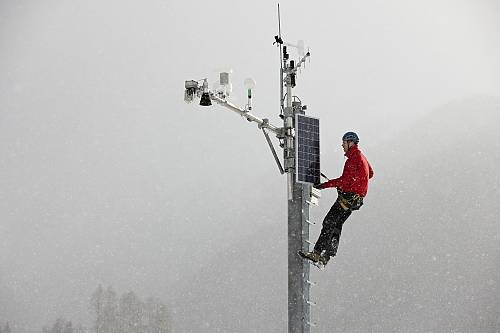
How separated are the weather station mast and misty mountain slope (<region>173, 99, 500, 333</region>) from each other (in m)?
101

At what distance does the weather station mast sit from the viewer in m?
11.1

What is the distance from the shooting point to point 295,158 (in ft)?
38.3

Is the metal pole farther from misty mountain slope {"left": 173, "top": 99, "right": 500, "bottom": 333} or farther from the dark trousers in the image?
misty mountain slope {"left": 173, "top": 99, "right": 500, "bottom": 333}

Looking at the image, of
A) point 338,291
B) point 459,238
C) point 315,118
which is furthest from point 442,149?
point 315,118

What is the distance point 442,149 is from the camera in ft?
564

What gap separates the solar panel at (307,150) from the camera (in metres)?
11.6

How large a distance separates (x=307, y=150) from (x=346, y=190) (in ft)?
3.78

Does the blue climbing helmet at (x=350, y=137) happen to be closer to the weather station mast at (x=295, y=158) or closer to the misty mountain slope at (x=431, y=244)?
the weather station mast at (x=295, y=158)

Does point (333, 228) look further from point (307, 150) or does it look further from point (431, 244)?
point (431, 244)

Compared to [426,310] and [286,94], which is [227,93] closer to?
[286,94]

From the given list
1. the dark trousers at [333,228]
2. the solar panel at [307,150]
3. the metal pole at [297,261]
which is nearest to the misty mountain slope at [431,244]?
the dark trousers at [333,228]

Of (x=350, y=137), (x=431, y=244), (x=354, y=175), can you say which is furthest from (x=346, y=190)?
(x=431, y=244)

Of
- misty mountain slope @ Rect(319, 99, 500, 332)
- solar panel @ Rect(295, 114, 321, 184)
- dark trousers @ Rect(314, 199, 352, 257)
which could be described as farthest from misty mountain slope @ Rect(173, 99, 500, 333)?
solar panel @ Rect(295, 114, 321, 184)

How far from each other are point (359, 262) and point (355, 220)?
17467mm
